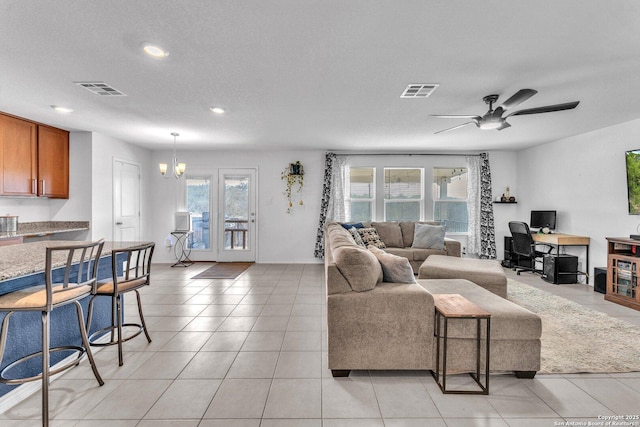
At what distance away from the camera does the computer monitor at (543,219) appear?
552cm

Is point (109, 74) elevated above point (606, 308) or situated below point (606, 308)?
above

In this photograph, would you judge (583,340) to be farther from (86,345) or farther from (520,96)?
(86,345)

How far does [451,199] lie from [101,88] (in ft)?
20.7

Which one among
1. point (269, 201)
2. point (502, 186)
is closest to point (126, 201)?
point (269, 201)

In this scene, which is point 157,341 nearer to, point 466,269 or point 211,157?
point 466,269

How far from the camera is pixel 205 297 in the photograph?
420cm

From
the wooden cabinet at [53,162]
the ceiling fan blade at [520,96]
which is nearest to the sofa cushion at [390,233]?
the ceiling fan blade at [520,96]

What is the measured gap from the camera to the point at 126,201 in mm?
5824

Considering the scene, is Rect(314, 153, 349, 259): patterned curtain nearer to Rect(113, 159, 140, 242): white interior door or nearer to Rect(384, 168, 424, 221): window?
Rect(384, 168, 424, 221): window

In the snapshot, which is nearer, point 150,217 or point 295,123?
point 295,123

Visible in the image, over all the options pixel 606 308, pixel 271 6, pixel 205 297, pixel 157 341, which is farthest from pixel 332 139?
pixel 606 308

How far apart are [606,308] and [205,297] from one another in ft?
16.7

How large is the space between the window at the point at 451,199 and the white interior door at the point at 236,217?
4019 mm

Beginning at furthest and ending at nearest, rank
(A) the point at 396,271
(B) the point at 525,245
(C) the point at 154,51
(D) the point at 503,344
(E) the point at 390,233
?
(E) the point at 390,233 < (B) the point at 525,245 < (A) the point at 396,271 < (C) the point at 154,51 < (D) the point at 503,344
